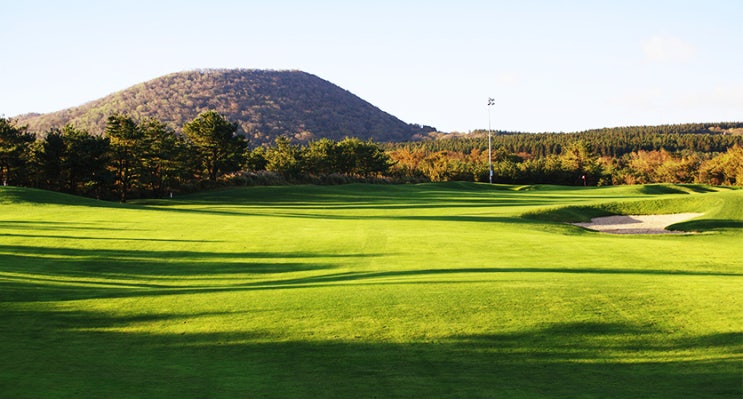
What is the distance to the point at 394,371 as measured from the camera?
7.24m

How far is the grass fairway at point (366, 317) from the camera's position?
6.81 metres

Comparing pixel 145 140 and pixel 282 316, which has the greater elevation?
pixel 145 140

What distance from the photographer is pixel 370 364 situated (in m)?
7.48

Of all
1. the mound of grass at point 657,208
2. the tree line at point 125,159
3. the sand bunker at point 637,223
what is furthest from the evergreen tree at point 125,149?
the sand bunker at point 637,223

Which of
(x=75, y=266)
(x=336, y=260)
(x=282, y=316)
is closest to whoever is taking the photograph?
(x=282, y=316)

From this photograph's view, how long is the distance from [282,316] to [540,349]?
391 centimetres

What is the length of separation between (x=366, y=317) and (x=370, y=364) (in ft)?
7.03

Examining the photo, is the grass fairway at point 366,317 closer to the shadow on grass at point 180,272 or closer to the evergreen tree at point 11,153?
the shadow on grass at point 180,272

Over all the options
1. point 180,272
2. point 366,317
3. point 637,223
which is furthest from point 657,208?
point 366,317

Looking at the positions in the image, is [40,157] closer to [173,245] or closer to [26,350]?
[173,245]

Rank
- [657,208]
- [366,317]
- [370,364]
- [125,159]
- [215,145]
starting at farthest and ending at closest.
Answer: [215,145] < [125,159] < [657,208] < [366,317] < [370,364]

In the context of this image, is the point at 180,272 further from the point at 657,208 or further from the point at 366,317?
the point at 657,208

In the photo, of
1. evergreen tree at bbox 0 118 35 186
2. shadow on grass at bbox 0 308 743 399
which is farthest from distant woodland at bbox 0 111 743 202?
shadow on grass at bbox 0 308 743 399

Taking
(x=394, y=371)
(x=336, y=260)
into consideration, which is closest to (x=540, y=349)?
(x=394, y=371)
